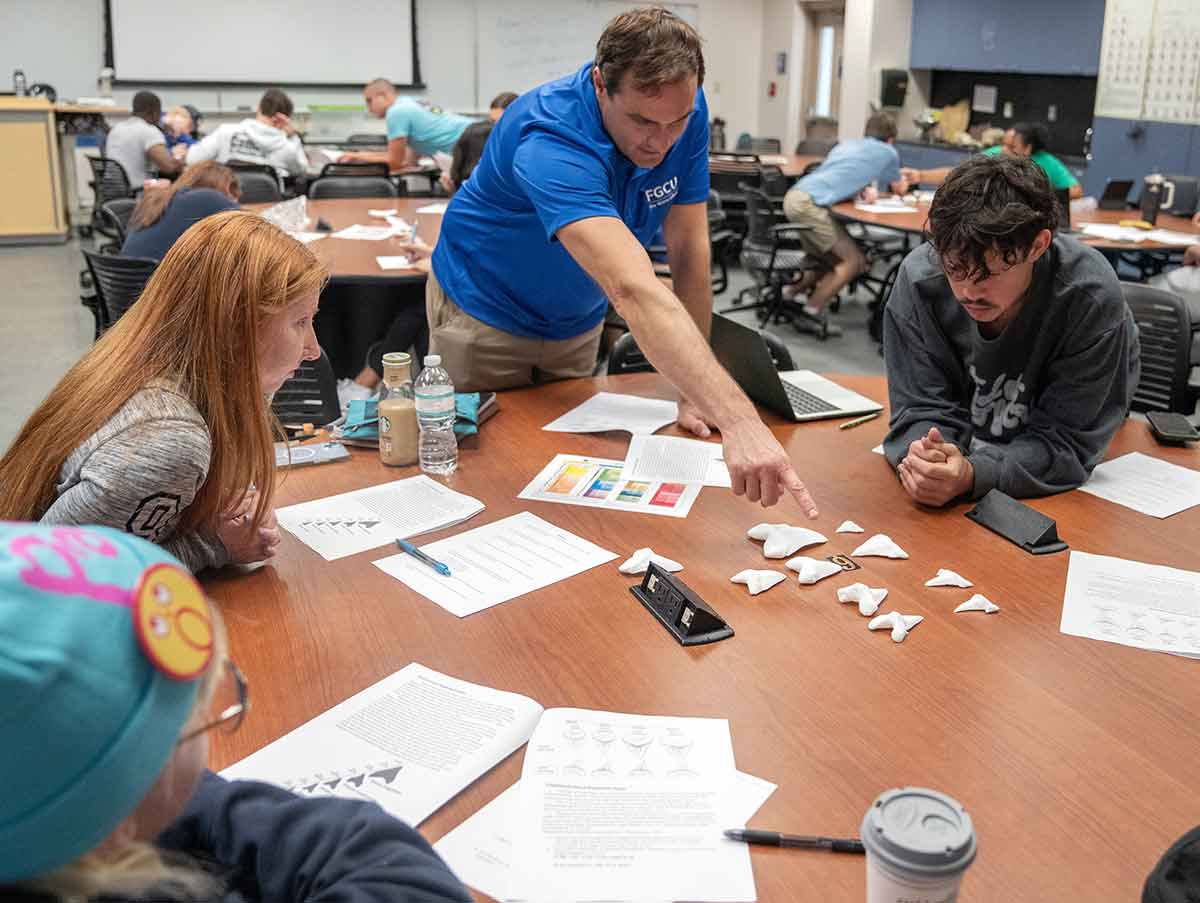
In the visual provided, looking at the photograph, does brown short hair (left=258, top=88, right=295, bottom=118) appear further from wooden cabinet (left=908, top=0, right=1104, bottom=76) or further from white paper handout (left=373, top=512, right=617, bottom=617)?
white paper handout (left=373, top=512, right=617, bottom=617)

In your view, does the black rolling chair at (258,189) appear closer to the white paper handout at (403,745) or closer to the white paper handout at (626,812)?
the white paper handout at (403,745)

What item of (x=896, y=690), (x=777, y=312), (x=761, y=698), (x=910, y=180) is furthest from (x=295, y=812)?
(x=910, y=180)

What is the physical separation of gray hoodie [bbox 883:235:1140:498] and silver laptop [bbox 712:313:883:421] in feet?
0.83

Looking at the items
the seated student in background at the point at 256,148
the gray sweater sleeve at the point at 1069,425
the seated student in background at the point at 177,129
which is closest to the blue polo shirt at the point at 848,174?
the seated student in background at the point at 256,148

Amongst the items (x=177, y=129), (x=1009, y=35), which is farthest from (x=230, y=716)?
(x=1009, y=35)

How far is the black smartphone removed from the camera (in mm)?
2191

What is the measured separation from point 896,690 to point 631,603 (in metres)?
0.40

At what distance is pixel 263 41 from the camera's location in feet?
34.2

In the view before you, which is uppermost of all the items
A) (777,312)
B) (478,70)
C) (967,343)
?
(478,70)

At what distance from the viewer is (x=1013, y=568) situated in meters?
1.65

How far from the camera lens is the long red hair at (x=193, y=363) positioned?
4.76ft

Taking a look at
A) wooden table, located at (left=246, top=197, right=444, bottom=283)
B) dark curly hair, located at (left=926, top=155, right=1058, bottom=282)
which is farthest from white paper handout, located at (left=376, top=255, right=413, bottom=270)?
dark curly hair, located at (left=926, top=155, right=1058, bottom=282)

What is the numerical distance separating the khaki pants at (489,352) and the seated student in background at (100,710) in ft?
5.88

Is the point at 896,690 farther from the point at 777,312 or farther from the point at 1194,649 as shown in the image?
the point at 777,312
